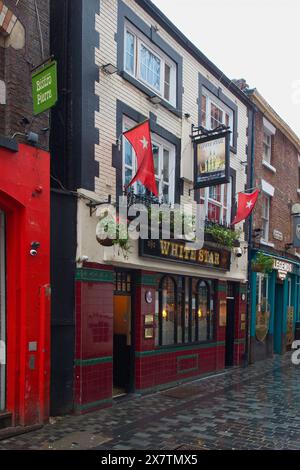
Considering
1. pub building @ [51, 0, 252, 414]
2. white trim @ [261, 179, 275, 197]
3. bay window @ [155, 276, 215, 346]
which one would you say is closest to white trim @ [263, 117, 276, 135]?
white trim @ [261, 179, 275, 197]

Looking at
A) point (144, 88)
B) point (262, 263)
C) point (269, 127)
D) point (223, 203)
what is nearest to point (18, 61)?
point (144, 88)

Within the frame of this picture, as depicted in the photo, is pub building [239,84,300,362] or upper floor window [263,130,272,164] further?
upper floor window [263,130,272,164]

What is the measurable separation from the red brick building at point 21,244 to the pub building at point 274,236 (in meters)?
8.91

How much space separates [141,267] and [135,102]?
3496 millimetres

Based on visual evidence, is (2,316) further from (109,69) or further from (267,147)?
(267,147)

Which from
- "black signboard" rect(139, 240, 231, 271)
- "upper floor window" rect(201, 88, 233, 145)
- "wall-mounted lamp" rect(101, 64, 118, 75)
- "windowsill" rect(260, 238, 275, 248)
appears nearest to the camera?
"wall-mounted lamp" rect(101, 64, 118, 75)

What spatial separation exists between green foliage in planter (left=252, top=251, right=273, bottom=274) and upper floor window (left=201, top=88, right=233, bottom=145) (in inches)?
165

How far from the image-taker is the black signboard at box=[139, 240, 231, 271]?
34.0 feet

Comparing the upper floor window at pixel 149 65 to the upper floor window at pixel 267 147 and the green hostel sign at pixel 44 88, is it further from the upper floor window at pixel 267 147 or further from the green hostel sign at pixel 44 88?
the upper floor window at pixel 267 147

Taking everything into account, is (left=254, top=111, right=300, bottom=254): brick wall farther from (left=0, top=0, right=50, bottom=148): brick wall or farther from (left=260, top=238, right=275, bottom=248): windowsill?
(left=0, top=0, right=50, bottom=148): brick wall

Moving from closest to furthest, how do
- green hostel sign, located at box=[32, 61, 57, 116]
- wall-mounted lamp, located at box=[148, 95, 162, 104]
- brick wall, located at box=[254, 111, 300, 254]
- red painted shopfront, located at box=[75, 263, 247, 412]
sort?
green hostel sign, located at box=[32, 61, 57, 116] < red painted shopfront, located at box=[75, 263, 247, 412] < wall-mounted lamp, located at box=[148, 95, 162, 104] < brick wall, located at box=[254, 111, 300, 254]

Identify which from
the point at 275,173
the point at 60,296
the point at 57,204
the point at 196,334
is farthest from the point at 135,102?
the point at 275,173

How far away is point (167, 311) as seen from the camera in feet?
38.4

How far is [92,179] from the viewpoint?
9.12 meters
